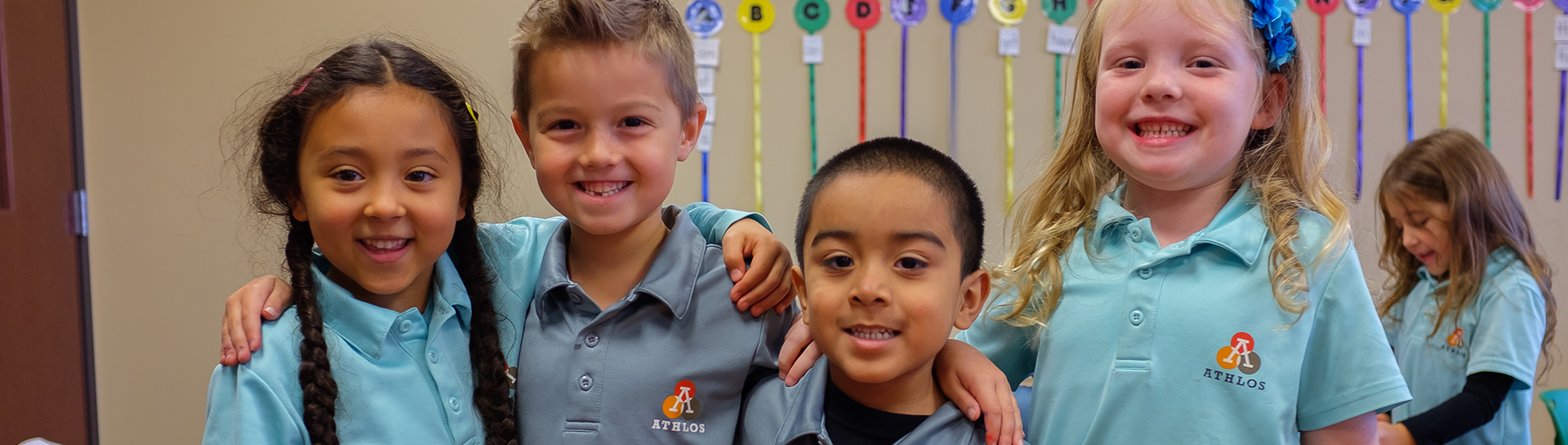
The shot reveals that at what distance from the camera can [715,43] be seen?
9.48ft

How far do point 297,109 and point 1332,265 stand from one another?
130 cm

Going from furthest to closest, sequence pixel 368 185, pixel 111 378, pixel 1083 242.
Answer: pixel 111 378 < pixel 1083 242 < pixel 368 185

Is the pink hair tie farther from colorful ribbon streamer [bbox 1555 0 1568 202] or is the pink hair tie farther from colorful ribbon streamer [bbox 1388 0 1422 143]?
colorful ribbon streamer [bbox 1555 0 1568 202]

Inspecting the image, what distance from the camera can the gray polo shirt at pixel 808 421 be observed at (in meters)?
1.04

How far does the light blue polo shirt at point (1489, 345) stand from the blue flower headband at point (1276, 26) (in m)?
1.45

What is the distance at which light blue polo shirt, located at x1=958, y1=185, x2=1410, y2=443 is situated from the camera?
110cm

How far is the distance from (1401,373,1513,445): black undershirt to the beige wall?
77 centimetres

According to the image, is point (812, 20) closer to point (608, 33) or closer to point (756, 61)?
point (756, 61)

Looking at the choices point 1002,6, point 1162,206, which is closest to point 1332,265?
point 1162,206

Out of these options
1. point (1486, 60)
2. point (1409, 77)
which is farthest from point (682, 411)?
point (1486, 60)

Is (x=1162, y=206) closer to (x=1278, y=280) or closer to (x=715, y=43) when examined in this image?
(x=1278, y=280)

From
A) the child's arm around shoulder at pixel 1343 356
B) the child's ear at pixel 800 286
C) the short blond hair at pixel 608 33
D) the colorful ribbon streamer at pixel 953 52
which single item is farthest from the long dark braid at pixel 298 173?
the colorful ribbon streamer at pixel 953 52

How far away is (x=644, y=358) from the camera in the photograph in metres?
1.16

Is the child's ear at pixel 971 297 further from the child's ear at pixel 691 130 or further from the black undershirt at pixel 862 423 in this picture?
the child's ear at pixel 691 130
